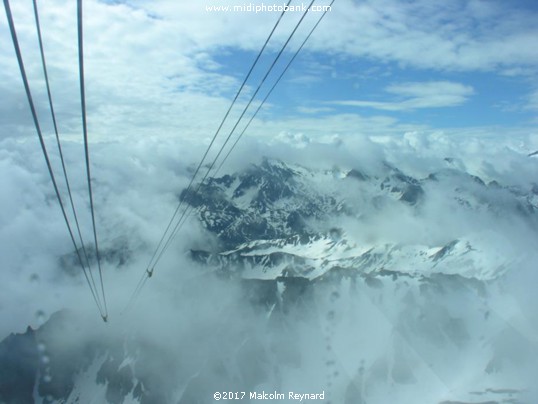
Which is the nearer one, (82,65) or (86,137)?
(82,65)

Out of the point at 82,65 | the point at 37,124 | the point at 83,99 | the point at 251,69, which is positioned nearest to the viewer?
the point at 82,65

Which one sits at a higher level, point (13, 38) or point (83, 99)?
point (13, 38)

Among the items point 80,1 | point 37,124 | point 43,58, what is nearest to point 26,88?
point 43,58

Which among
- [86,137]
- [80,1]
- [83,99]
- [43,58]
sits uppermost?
[80,1]

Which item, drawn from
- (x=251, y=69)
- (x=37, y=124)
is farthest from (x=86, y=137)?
(x=251, y=69)

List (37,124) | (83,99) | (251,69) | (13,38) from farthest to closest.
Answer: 1. (251,69)
2. (37,124)
3. (83,99)
4. (13,38)

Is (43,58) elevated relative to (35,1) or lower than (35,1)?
lower

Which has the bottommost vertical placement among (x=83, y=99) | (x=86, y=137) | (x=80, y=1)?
(x=86, y=137)

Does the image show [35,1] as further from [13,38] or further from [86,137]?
[86,137]

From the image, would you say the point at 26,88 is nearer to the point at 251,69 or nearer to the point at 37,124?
the point at 37,124
